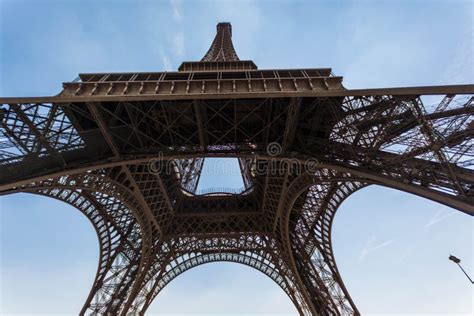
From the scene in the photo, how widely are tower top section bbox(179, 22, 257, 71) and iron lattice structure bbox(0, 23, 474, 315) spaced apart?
9.7 inches

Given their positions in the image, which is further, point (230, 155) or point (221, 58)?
point (221, 58)

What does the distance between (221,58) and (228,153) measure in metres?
20.5

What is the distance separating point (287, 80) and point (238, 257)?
84.6 feet

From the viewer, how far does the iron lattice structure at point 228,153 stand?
40.2ft

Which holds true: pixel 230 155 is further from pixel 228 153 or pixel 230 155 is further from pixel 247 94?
pixel 247 94

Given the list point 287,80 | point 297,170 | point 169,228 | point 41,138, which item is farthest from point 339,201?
point 41,138

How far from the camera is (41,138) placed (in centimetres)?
1368

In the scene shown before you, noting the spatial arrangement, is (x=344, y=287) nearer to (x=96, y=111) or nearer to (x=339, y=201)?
(x=339, y=201)

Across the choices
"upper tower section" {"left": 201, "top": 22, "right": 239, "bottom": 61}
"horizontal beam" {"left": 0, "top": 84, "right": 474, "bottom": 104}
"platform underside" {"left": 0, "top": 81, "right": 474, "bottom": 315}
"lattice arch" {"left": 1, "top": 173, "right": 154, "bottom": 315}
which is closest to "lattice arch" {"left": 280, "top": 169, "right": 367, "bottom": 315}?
"platform underside" {"left": 0, "top": 81, "right": 474, "bottom": 315}

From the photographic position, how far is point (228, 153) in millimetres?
15859

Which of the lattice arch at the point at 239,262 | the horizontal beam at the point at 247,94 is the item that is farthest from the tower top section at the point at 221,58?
the lattice arch at the point at 239,262

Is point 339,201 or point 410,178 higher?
point 339,201

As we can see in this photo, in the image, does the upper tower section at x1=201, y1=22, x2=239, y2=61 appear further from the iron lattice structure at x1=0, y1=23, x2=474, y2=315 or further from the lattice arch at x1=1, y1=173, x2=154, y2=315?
the lattice arch at x1=1, y1=173, x2=154, y2=315

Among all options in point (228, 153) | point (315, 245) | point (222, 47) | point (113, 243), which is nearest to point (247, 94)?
point (228, 153)
